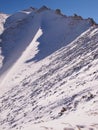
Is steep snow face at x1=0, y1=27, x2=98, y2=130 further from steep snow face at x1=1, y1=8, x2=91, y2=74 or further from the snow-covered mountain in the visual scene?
steep snow face at x1=1, y1=8, x2=91, y2=74

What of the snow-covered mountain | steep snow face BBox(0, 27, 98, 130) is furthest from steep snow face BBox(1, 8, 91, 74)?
steep snow face BBox(0, 27, 98, 130)

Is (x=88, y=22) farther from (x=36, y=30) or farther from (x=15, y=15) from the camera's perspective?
(x=15, y=15)

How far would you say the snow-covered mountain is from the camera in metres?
21.3

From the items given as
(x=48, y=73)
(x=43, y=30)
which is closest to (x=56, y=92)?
(x=48, y=73)

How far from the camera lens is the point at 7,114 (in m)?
30.5

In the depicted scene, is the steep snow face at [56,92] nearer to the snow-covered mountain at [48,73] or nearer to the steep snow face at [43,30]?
the snow-covered mountain at [48,73]

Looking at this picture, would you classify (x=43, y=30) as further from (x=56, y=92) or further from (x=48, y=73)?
(x=56, y=92)

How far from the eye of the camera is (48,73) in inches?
1609

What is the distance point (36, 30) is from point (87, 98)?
5193 centimetres

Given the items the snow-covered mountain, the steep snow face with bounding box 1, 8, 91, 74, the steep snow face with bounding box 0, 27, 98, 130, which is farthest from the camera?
the steep snow face with bounding box 1, 8, 91, 74

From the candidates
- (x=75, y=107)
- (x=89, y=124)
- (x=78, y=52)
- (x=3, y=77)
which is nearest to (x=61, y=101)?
(x=75, y=107)

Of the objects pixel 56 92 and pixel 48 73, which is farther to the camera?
pixel 48 73

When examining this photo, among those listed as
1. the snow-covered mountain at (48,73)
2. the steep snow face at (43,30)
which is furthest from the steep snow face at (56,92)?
the steep snow face at (43,30)

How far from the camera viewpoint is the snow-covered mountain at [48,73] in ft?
69.9
